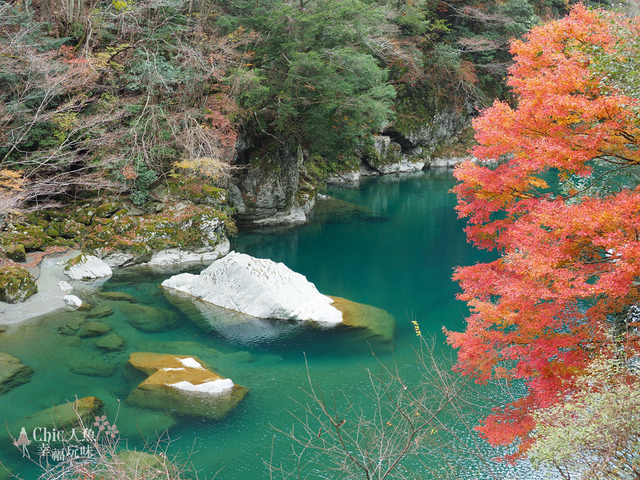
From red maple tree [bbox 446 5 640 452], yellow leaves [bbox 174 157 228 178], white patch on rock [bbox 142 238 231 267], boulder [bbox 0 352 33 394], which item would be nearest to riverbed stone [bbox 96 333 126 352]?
boulder [bbox 0 352 33 394]

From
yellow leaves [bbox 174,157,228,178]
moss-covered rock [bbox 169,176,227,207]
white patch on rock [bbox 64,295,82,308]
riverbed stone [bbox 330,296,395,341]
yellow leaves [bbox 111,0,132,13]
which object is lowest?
riverbed stone [bbox 330,296,395,341]

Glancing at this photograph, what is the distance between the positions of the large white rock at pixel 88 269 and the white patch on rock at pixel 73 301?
1.66 m

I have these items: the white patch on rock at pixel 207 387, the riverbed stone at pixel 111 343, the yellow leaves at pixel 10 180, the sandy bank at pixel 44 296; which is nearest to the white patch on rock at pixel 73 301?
the sandy bank at pixel 44 296

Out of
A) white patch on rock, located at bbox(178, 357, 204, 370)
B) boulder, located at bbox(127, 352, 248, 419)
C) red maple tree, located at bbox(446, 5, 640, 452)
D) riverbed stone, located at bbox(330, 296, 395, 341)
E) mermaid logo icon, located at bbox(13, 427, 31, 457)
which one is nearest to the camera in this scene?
red maple tree, located at bbox(446, 5, 640, 452)

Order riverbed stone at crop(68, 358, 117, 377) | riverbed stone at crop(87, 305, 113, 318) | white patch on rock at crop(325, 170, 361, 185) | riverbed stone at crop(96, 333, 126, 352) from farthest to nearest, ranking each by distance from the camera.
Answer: white patch on rock at crop(325, 170, 361, 185)
riverbed stone at crop(87, 305, 113, 318)
riverbed stone at crop(96, 333, 126, 352)
riverbed stone at crop(68, 358, 117, 377)

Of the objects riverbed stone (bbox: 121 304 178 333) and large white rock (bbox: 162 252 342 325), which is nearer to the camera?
riverbed stone (bbox: 121 304 178 333)

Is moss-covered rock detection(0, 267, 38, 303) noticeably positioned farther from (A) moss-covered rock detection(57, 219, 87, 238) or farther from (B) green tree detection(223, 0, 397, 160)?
(B) green tree detection(223, 0, 397, 160)

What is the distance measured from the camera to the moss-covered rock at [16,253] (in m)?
12.7

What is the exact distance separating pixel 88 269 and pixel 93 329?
3.73m

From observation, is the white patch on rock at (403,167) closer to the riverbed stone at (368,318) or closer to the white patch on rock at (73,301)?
the riverbed stone at (368,318)

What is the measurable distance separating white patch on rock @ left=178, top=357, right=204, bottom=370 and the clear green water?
0.41 meters

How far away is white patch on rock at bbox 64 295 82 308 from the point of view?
12.0 meters

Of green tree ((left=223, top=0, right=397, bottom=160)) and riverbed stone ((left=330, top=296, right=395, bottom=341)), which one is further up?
green tree ((left=223, top=0, right=397, bottom=160))

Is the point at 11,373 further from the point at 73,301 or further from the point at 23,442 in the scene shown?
the point at 73,301
